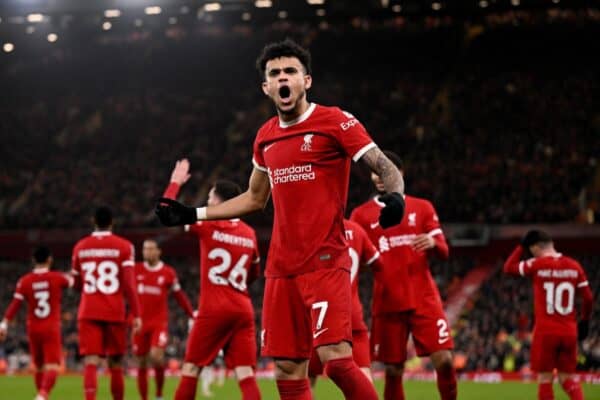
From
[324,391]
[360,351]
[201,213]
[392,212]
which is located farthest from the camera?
[324,391]

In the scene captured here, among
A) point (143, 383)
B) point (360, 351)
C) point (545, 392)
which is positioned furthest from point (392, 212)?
point (143, 383)

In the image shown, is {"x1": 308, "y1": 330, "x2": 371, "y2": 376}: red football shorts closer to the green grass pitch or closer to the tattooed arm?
the tattooed arm

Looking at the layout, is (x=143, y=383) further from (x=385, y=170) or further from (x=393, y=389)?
(x=385, y=170)

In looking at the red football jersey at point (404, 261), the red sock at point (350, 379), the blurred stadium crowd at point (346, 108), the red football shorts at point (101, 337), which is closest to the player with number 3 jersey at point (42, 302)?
the red football shorts at point (101, 337)

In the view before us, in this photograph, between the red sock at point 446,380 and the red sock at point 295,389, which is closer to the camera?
the red sock at point 295,389

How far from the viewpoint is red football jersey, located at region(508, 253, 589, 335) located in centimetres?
1117

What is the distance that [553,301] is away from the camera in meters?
11.3

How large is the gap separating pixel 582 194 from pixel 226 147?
1436 centimetres

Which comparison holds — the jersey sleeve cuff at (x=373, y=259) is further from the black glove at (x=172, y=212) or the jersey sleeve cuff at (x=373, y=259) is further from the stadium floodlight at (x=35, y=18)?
the stadium floodlight at (x=35, y=18)

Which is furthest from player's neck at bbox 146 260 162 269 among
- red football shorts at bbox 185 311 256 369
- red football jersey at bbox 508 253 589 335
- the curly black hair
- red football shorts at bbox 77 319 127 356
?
the curly black hair

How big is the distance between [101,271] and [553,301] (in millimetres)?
4997

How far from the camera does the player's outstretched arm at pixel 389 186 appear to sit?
513 cm

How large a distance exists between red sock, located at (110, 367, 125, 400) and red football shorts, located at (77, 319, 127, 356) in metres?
0.27

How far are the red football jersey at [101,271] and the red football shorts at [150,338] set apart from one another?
357cm
